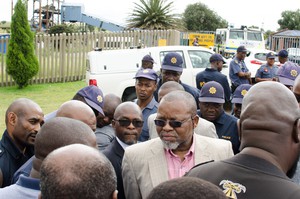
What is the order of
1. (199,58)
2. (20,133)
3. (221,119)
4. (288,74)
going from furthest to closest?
(199,58)
(288,74)
(221,119)
(20,133)

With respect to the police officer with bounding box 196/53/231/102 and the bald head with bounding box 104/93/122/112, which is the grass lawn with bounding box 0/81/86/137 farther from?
the bald head with bounding box 104/93/122/112

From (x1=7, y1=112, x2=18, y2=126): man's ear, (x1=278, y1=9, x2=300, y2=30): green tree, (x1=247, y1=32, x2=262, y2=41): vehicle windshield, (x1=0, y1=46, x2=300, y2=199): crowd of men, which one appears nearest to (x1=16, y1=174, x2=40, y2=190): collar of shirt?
(x1=0, y1=46, x2=300, y2=199): crowd of men

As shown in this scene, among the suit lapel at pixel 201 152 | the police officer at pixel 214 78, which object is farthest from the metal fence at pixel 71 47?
the suit lapel at pixel 201 152

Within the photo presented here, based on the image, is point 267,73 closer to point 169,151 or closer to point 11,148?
point 169,151

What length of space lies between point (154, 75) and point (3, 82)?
1256 centimetres

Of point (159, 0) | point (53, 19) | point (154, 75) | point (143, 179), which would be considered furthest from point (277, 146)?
point (53, 19)

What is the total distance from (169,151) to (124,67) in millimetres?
8846

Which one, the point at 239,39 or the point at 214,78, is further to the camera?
the point at 239,39

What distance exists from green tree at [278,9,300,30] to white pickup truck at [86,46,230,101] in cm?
Answer: 4578

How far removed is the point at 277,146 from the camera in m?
2.29

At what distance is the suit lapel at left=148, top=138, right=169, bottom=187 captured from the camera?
3373mm

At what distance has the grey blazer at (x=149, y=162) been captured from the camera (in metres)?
3.40

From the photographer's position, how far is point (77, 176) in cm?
179

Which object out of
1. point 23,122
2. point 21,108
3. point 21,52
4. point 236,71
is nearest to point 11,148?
point 23,122
